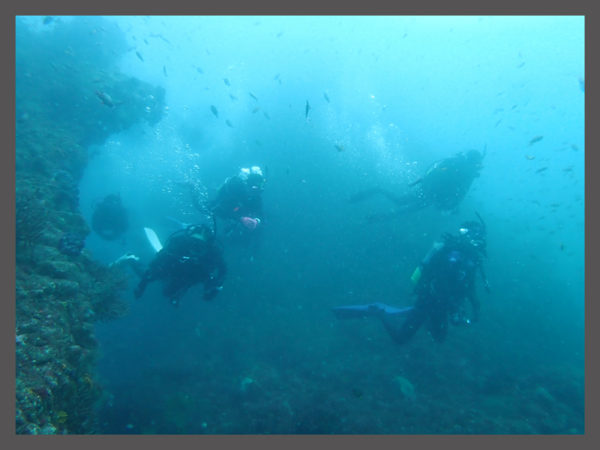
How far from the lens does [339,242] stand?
15.1m

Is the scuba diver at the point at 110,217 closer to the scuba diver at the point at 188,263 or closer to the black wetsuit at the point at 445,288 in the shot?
the scuba diver at the point at 188,263

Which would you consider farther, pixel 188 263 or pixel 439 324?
pixel 439 324

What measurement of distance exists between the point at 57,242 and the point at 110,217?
290 inches

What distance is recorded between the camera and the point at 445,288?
7.73 meters

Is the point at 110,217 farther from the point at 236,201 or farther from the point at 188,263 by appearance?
the point at 188,263

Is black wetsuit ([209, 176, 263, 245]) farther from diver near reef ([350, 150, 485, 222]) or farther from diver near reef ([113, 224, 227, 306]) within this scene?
diver near reef ([350, 150, 485, 222])

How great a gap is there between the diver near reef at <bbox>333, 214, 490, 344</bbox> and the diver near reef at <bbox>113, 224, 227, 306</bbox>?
220 inches

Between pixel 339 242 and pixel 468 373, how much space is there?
7750mm

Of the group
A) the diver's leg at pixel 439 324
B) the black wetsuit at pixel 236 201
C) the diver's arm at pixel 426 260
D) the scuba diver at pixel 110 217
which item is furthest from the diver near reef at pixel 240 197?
the scuba diver at pixel 110 217

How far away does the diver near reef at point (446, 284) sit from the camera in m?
7.63

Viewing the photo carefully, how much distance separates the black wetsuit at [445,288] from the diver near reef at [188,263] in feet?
18.7

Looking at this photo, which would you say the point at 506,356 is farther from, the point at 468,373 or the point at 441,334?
the point at 441,334

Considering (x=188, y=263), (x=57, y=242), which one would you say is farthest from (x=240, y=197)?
(x=57, y=242)

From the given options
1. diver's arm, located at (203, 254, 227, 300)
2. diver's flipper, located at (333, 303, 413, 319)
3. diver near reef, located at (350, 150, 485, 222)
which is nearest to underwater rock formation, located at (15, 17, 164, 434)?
diver's arm, located at (203, 254, 227, 300)
